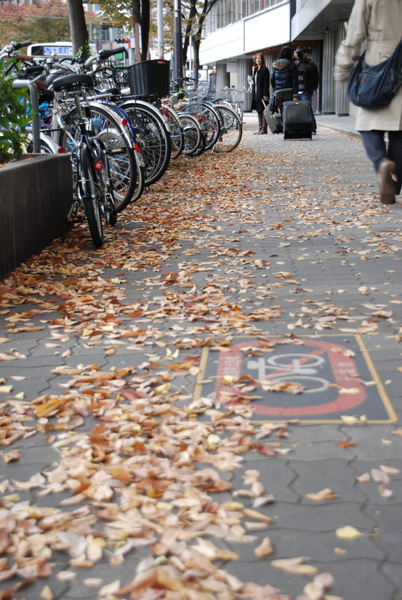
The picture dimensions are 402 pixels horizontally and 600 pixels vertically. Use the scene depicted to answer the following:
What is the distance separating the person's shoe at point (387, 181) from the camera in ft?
25.7

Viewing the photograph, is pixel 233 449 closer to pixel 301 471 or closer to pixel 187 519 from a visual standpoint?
pixel 301 471

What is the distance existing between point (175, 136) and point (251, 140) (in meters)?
10.3

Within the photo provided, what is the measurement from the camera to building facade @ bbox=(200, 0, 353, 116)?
126 ft

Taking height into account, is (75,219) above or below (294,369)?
above

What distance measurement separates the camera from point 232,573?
2.26 meters

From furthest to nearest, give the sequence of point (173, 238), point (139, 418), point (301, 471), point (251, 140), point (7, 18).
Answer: point (7, 18), point (251, 140), point (173, 238), point (139, 418), point (301, 471)

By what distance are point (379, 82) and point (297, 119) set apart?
13179mm

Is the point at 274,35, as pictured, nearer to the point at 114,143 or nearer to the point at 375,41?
the point at 375,41

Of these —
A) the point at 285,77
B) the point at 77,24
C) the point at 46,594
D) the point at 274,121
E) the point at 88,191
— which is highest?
the point at 77,24

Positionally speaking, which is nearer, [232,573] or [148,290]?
[232,573]

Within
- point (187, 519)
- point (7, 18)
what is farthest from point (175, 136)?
point (7, 18)

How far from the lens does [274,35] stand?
5291cm

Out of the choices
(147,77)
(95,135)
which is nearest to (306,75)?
(147,77)

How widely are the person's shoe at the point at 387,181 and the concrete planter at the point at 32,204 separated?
9.80ft
